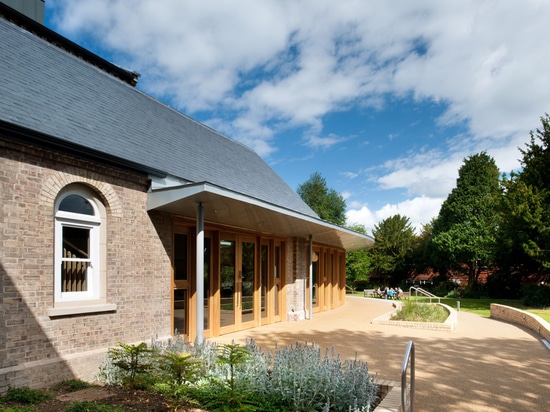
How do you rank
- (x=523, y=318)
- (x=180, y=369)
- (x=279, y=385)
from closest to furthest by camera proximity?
(x=279, y=385) < (x=180, y=369) < (x=523, y=318)

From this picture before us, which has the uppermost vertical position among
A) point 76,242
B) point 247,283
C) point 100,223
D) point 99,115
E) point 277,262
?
point 99,115

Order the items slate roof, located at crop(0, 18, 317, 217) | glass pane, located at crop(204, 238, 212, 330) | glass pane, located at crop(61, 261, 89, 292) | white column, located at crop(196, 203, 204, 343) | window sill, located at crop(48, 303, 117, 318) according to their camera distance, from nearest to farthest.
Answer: window sill, located at crop(48, 303, 117, 318) < glass pane, located at crop(61, 261, 89, 292) < slate roof, located at crop(0, 18, 317, 217) < white column, located at crop(196, 203, 204, 343) < glass pane, located at crop(204, 238, 212, 330)

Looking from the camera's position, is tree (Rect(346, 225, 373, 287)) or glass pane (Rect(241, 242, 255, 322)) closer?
glass pane (Rect(241, 242, 255, 322))

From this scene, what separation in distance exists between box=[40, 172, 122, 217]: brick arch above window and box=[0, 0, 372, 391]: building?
0.06ft

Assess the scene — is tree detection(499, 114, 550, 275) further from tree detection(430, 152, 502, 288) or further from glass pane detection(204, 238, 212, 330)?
glass pane detection(204, 238, 212, 330)

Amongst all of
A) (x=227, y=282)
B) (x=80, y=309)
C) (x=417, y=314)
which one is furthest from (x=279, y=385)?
(x=417, y=314)

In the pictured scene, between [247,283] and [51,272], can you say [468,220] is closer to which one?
[247,283]

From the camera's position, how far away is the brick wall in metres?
5.69

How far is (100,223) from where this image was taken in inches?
285

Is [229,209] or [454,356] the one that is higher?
[229,209]

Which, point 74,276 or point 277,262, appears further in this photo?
point 277,262

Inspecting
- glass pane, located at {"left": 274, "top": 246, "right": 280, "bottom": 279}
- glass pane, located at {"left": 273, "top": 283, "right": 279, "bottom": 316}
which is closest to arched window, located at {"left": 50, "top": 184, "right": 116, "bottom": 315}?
glass pane, located at {"left": 273, "top": 283, "right": 279, "bottom": 316}

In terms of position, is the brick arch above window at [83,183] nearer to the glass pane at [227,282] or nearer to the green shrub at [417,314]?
the glass pane at [227,282]

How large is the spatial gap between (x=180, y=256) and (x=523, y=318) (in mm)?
11259
